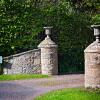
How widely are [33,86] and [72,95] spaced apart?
2501 millimetres

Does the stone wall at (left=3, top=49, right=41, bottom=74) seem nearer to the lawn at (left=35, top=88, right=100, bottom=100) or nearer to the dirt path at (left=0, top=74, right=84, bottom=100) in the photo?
the dirt path at (left=0, top=74, right=84, bottom=100)

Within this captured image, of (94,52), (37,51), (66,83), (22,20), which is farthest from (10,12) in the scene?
(94,52)

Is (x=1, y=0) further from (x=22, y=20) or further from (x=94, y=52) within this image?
(x=94, y=52)

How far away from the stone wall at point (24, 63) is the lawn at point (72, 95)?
14.5 feet

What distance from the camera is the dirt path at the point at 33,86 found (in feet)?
45.0

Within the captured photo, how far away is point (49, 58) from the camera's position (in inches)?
715

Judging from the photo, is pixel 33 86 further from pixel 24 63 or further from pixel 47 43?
pixel 47 43

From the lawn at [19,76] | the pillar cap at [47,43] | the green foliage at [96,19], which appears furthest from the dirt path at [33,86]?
the green foliage at [96,19]

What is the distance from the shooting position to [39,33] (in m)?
20.0

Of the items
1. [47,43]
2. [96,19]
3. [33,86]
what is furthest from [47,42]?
[33,86]

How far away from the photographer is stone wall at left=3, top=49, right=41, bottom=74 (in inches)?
719

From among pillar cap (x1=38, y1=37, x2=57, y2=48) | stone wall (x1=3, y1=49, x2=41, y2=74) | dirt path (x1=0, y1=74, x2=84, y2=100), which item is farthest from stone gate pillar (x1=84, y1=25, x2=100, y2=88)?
stone wall (x1=3, y1=49, x2=41, y2=74)

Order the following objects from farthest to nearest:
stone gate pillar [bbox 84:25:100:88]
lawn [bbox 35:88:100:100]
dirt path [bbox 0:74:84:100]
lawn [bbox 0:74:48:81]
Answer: lawn [bbox 0:74:48:81] → stone gate pillar [bbox 84:25:100:88] → dirt path [bbox 0:74:84:100] → lawn [bbox 35:88:100:100]

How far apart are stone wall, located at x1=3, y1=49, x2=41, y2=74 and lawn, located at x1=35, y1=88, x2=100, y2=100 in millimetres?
4427
